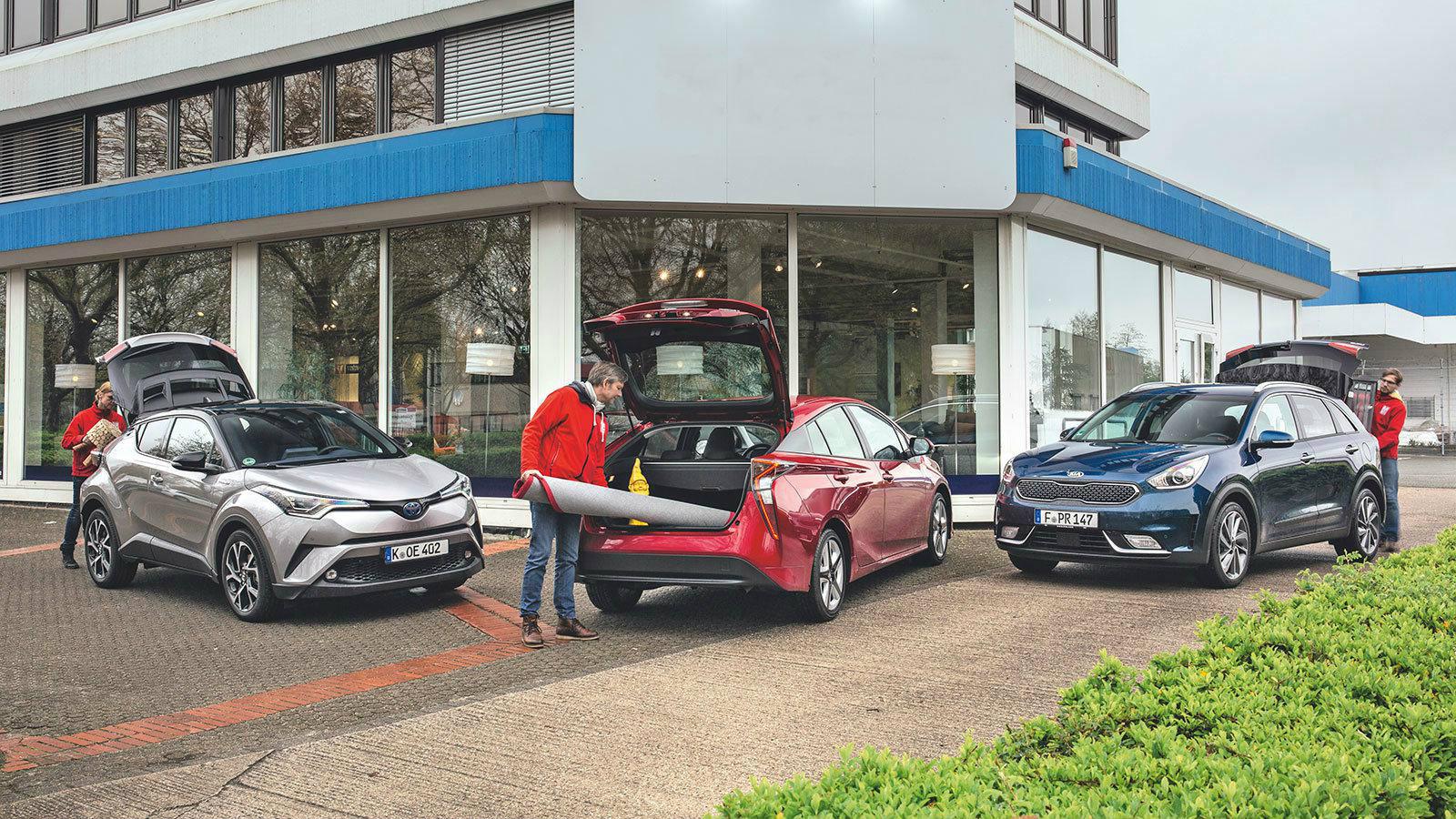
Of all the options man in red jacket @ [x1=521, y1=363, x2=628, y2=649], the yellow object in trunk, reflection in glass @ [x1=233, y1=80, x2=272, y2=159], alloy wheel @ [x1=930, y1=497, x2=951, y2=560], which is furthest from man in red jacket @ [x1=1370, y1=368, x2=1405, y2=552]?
reflection in glass @ [x1=233, y1=80, x2=272, y2=159]

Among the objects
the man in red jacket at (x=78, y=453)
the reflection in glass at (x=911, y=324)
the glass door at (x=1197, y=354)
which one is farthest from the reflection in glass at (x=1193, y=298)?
the man in red jacket at (x=78, y=453)

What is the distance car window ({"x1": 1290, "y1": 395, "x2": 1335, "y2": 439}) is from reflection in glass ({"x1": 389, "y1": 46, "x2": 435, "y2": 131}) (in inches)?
456

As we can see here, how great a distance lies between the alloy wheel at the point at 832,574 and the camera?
7.83m

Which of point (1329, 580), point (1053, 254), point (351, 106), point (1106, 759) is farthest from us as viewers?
point (351, 106)

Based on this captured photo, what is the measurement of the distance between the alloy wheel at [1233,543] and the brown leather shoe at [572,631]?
200 inches

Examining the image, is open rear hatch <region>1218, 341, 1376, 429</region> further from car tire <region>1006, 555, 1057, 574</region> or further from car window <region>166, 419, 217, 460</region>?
car window <region>166, 419, 217, 460</region>

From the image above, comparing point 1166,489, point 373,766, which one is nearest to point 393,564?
point 373,766

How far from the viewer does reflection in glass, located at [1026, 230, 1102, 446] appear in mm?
14820

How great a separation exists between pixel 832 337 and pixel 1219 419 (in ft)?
17.7

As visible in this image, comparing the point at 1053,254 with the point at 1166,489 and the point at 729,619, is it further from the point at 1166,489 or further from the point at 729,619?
the point at 729,619

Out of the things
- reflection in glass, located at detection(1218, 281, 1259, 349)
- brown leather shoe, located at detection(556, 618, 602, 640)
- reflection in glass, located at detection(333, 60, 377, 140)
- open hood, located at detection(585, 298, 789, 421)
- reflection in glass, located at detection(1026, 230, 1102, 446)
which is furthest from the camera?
reflection in glass, located at detection(1218, 281, 1259, 349)

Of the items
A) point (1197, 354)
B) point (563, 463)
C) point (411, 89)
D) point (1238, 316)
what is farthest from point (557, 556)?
point (1238, 316)

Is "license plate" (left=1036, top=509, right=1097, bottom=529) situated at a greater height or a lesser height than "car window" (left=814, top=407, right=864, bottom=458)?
lesser

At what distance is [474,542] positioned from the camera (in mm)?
8758
